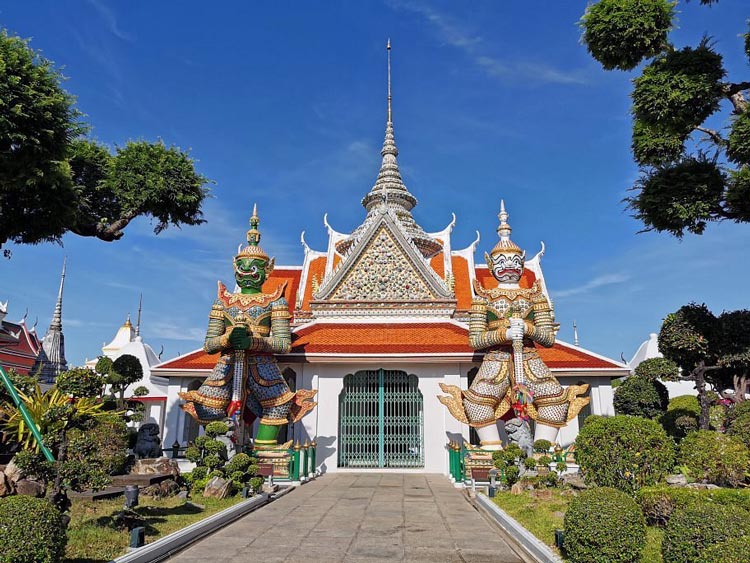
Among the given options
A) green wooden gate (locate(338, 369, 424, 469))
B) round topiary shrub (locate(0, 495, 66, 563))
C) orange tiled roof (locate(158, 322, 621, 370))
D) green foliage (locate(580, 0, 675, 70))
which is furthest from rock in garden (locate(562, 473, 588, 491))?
round topiary shrub (locate(0, 495, 66, 563))

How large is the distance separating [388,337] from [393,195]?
8.89 m

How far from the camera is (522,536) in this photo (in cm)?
642

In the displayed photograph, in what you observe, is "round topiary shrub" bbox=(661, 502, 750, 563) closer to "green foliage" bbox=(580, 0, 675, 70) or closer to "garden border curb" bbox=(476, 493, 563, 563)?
"garden border curb" bbox=(476, 493, 563, 563)

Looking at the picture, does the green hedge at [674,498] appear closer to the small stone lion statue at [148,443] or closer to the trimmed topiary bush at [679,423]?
the trimmed topiary bush at [679,423]

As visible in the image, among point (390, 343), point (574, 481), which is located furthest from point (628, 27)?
point (390, 343)

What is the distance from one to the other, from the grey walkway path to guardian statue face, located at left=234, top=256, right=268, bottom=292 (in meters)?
5.48

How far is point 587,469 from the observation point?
8.31 metres

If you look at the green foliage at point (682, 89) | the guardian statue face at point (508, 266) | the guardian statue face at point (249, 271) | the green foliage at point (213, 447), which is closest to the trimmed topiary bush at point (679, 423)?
the guardian statue face at point (508, 266)

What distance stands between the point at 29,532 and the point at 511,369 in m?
9.86

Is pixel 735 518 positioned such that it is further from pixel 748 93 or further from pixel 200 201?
pixel 200 201

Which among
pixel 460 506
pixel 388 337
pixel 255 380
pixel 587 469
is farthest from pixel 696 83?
pixel 255 380

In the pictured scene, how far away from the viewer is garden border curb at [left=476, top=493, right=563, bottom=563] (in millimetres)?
5641

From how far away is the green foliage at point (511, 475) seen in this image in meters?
10.1

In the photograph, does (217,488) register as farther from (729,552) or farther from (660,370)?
(660,370)
